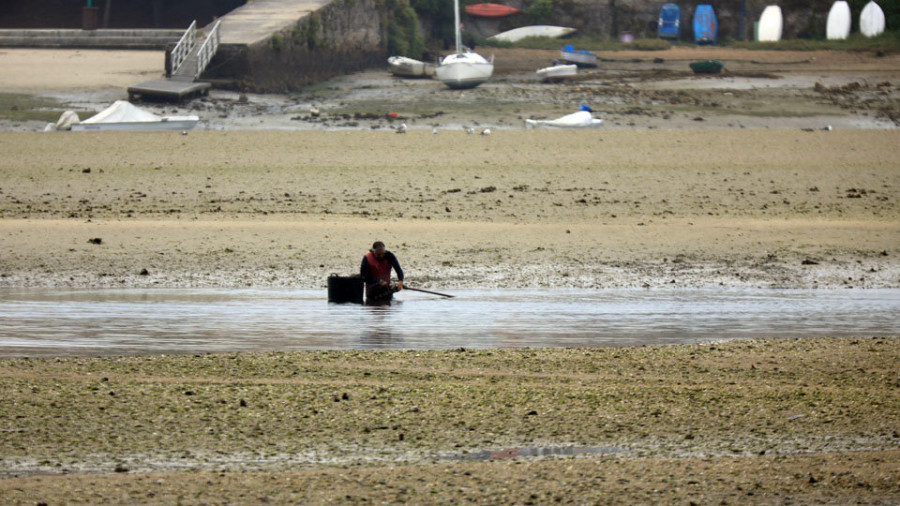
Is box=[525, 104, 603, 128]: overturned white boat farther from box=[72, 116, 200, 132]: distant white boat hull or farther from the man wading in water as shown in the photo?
the man wading in water

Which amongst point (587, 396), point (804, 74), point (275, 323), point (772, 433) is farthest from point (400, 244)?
point (804, 74)

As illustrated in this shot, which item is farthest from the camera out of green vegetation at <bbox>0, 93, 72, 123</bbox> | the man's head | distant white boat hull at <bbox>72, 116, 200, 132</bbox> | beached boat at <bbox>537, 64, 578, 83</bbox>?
beached boat at <bbox>537, 64, 578, 83</bbox>

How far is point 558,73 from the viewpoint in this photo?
129ft

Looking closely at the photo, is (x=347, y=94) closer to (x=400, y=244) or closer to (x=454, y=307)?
(x=400, y=244)

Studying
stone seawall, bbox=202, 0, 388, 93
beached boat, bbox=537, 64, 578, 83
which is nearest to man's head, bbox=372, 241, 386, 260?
stone seawall, bbox=202, 0, 388, 93

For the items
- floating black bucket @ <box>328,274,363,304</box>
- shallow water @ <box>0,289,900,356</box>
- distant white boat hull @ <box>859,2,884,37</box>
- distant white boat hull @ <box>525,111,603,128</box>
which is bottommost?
shallow water @ <box>0,289,900,356</box>

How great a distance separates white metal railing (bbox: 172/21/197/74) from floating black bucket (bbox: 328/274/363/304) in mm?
21270

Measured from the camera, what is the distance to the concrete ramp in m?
35.7

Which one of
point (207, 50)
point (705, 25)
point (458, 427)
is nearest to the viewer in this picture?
point (458, 427)

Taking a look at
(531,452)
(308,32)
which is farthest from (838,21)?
(531,452)

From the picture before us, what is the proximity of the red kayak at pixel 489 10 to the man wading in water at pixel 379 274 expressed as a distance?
3787cm

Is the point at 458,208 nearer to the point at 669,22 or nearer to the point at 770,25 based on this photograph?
the point at 669,22

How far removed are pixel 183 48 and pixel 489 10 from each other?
63.3ft

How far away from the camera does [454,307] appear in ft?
48.2
